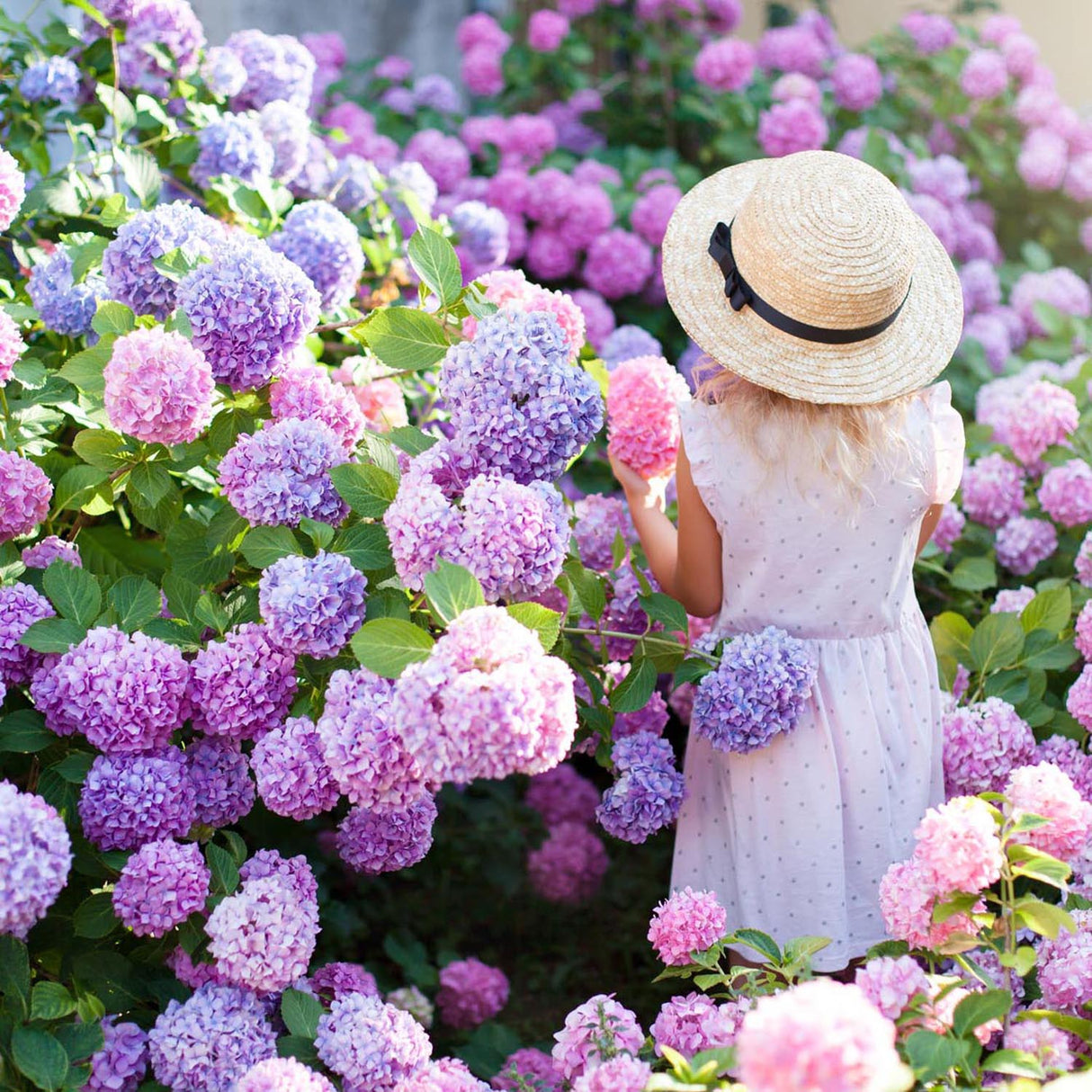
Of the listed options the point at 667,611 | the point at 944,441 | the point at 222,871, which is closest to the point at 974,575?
the point at 944,441

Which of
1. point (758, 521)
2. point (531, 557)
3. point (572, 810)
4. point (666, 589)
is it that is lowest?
point (572, 810)

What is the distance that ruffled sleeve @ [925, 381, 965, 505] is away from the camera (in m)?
1.73

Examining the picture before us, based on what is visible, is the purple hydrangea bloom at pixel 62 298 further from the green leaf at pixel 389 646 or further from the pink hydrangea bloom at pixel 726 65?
the pink hydrangea bloom at pixel 726 65

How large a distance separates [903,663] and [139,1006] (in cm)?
110

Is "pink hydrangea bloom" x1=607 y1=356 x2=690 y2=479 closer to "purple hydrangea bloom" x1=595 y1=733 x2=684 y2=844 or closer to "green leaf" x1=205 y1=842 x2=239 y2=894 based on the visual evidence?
"purple hydrangea bloom" x1=595 y1=733 x2=684 y2=844

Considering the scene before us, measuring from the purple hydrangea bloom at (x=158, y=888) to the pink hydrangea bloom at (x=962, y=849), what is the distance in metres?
0.76

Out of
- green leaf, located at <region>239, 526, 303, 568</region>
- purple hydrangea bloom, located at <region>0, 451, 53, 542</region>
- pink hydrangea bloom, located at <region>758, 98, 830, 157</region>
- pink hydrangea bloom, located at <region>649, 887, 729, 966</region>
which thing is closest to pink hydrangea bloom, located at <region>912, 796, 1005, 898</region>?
pink hydrangea bloom, located at <region>649, 887, 729, 966</region>

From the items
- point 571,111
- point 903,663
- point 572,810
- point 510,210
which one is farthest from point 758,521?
point 571,111

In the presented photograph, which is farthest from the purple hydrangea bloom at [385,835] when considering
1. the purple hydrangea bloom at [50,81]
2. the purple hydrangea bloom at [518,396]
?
the purple hydrangea bloom at [50,81]

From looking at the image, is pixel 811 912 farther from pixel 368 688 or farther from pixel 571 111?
pixel 571 111

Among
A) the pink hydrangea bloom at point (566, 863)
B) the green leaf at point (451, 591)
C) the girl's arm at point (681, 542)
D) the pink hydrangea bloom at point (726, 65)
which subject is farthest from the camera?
the pink hydrangea bloom at point (726, 65)

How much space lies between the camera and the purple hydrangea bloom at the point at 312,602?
4.37 ft

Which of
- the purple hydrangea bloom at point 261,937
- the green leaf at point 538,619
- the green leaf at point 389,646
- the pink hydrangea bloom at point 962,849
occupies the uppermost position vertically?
the green leaf at point 538,619

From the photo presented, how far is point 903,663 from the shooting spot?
1805mm
